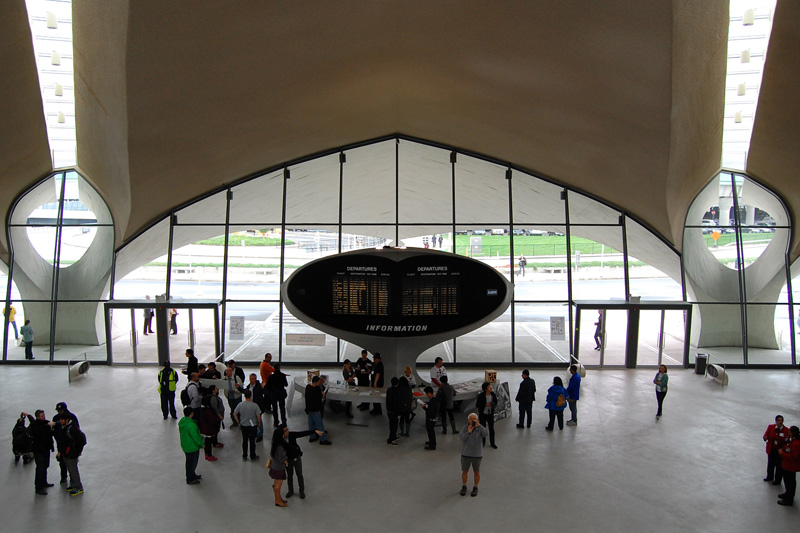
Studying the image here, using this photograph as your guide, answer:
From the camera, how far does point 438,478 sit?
9.44 m

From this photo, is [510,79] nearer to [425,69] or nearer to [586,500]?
[425,69]

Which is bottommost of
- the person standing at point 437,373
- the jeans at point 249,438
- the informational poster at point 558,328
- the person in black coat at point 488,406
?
the jeans at point 249,438

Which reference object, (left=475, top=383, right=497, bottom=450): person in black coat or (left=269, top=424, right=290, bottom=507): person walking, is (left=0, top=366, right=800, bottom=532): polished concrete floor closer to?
(left=475, top=383, right=497, bottom=450): person in black coat

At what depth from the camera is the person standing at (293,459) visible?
830 cm

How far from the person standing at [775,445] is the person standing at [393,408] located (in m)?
5.90

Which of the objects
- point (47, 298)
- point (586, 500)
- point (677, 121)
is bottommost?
point (586, 500)

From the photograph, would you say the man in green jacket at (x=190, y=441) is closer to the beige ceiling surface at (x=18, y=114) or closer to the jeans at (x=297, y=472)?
the jeans at (x=297, y=472)

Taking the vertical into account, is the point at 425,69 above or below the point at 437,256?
above

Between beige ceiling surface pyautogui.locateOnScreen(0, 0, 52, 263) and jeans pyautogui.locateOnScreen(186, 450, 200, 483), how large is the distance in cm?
919

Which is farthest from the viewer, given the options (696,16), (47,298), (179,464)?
(47,298)

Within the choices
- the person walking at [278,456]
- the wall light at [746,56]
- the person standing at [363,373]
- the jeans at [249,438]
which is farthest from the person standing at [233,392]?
the wall light at [746,56]

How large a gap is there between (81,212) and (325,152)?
770cm

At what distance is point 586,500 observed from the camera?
8.63m

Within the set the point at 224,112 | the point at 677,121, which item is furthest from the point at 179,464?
the point at 677,121
